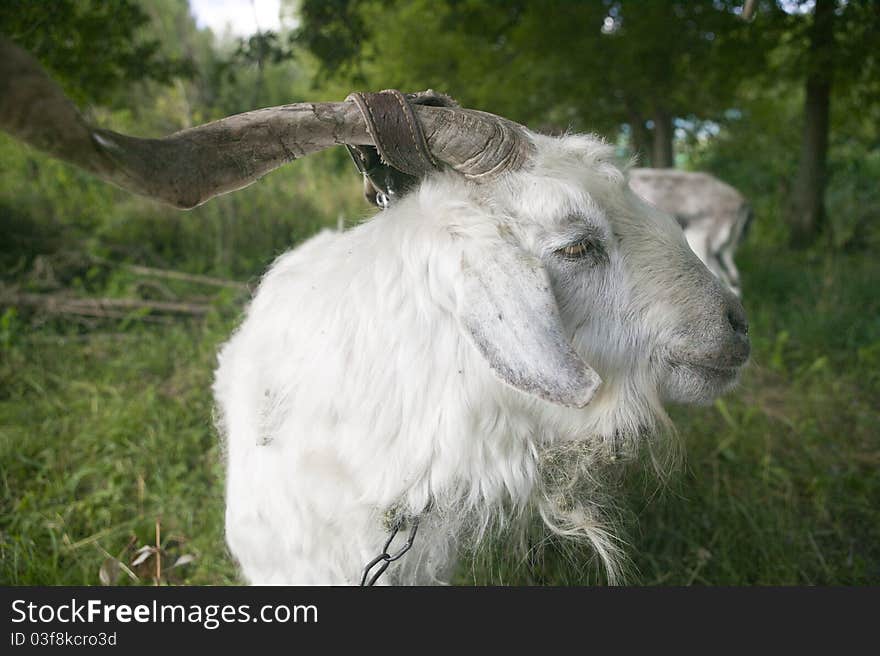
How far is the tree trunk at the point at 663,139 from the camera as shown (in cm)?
914

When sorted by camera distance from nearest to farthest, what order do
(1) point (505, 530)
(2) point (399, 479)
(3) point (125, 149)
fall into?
(3) point (125, 149) → (2) point (399, 479) → (1) point (505, 530)

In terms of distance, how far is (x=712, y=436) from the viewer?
4105 millimetres

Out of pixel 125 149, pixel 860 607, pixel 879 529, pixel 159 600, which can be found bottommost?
pixel 879 529

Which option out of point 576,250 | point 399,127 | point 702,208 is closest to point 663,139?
point 702,208

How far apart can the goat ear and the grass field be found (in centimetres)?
84

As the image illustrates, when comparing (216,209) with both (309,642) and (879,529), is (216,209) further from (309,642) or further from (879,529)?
(879,529)

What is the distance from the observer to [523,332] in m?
1.53

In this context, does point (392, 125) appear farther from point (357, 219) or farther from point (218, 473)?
point (218, 473)

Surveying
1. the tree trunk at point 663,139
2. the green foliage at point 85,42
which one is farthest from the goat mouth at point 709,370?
the tree trunk at point 663,139

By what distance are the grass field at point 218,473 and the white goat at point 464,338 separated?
49cm

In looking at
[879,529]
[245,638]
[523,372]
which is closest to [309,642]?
[245,638]

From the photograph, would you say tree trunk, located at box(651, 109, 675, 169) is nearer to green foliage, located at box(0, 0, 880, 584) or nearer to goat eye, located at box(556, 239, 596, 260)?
green foliage, located at box(0, 0, 880, 584)

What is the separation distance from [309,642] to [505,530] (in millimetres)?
685

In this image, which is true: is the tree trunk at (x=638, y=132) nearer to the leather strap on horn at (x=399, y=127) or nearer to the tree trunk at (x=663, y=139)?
the tree trunk at (x=663, y=139)
